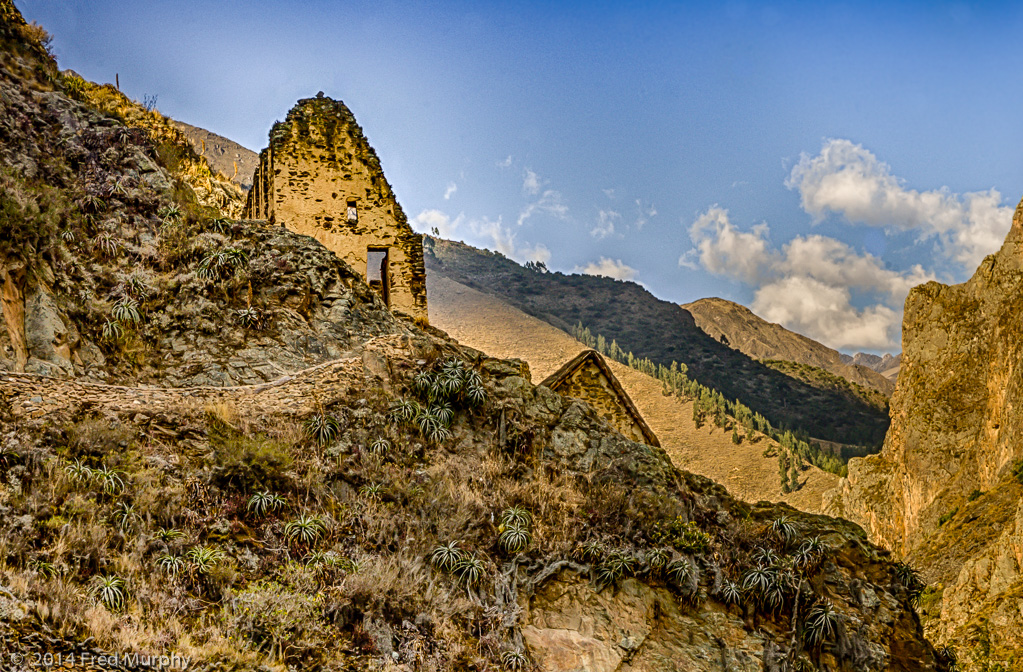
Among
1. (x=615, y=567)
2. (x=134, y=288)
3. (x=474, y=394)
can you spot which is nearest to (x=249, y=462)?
(x=474, y=394)

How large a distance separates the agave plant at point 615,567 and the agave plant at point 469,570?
1.92 meters

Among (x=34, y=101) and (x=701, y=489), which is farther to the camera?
(x=34, y=101)

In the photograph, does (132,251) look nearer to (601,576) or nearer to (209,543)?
(209,543)

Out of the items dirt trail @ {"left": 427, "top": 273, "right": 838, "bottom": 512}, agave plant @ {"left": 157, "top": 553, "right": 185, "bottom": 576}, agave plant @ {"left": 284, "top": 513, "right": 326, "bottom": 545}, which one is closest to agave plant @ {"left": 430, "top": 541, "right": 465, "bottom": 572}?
agave plant @ {"left": 284, "top": 513, "right": 326, "bottom": 545}

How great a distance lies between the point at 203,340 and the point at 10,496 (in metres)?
6.27

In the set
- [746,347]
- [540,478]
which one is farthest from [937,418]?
[746,347]

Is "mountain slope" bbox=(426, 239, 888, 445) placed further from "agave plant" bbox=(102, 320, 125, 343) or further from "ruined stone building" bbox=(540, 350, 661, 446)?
"agave plant" bbox=(102, 320, 125, 343)

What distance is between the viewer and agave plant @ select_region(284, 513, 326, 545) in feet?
31.2

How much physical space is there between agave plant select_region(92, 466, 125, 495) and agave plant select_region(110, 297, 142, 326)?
535cm

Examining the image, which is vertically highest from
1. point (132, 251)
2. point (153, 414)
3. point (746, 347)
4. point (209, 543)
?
point (746, 347)

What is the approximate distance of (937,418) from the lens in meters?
39.5

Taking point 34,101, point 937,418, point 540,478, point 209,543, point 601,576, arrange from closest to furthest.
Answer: point 209,543 → point 601,576 → point 540,478 → point 34,101 → point 937,418

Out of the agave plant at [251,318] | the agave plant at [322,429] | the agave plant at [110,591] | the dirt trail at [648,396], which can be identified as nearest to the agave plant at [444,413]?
the agave plant at [322,429]

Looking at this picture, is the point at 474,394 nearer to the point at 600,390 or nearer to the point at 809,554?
the point at 600,390
